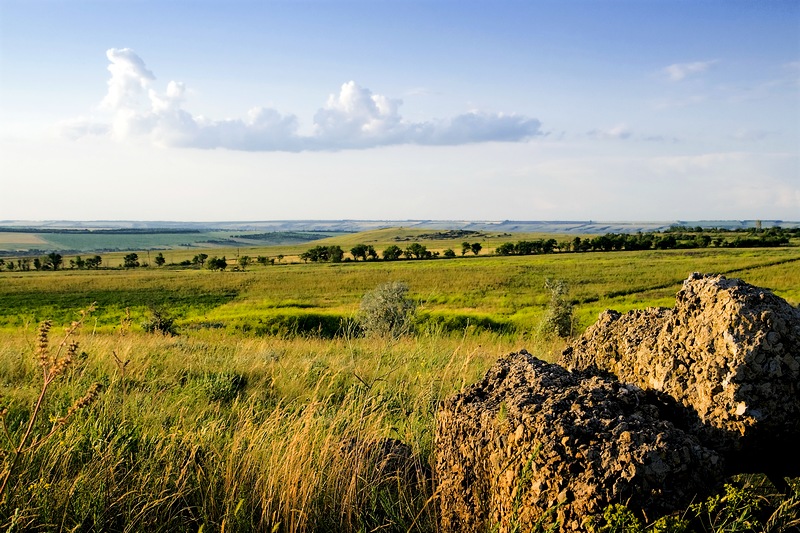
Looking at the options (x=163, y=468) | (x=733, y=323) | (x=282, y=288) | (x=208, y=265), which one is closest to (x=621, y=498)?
(x=733, y=323)

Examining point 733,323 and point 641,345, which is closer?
point 733,323

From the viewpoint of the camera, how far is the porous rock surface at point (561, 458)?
7.73 ft

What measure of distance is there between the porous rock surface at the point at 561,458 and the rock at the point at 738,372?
24 cm

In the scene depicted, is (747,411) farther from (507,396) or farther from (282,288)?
(282,288)

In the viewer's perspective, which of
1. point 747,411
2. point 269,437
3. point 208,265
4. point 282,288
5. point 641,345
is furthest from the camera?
point 208,265

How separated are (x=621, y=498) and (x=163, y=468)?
8.92 ft

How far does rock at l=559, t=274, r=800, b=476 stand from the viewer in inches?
106

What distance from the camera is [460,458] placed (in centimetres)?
298

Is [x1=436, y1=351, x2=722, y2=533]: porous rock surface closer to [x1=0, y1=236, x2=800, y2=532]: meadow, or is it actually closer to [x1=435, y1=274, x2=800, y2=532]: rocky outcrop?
[x1=435, y1=274, x2=800, y2=532]: rocky outcrop

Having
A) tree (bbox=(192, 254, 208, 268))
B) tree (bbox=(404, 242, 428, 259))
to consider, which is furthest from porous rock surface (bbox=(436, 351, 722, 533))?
tree (bbox=(192, 254, 208, 268))

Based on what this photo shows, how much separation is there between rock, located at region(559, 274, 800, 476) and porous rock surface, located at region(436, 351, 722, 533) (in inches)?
9.6

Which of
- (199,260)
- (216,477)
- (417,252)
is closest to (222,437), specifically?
(216,477)

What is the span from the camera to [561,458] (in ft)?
8.02

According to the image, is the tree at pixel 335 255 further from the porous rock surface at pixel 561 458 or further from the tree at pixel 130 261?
the porous rock surface at pixel 561 458
